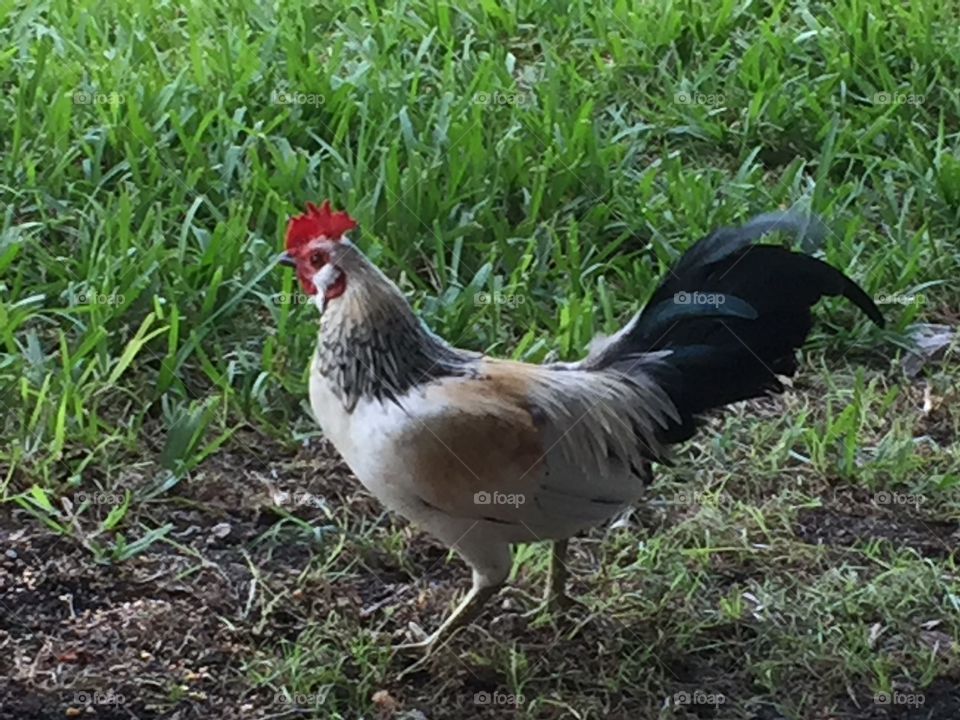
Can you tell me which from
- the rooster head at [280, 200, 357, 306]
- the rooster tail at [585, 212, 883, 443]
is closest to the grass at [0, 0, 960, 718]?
the rooster tail at [585, 212, 883, 443]

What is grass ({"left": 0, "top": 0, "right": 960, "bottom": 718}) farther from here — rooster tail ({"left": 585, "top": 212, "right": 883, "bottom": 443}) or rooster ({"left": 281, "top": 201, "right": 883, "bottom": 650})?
rooster tail ({"left": 585, "top": 212, "right": 883, "bottom": 443})

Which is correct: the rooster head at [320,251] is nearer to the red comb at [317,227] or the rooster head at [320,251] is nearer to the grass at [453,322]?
the red comb at [317,227]

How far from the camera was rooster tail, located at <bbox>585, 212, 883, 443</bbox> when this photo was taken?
130 inches

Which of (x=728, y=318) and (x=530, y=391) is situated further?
(x=728, y=318)

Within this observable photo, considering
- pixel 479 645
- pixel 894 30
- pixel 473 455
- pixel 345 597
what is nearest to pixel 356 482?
pixel 345 597

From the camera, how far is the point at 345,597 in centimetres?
351

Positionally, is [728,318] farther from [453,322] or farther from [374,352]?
[453,322]

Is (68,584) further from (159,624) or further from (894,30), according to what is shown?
(894,30)

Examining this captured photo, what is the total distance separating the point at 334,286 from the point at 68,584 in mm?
1000

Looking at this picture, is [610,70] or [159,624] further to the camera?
[610,70]

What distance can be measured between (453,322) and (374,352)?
121cm

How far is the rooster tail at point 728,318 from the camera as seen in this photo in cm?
330

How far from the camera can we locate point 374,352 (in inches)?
121

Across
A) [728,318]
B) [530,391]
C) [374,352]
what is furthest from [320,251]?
[728,318]
